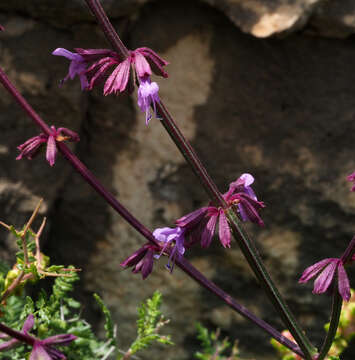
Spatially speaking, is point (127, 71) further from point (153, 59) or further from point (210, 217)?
point (210, 217)

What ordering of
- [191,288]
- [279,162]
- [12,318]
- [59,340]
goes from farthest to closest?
[191,288] → [279,162] → [12,318] → [59,340]

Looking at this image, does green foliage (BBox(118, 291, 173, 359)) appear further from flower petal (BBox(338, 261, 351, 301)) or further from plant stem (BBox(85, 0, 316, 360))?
flower petal (BBox(338, 261, 351, 301))

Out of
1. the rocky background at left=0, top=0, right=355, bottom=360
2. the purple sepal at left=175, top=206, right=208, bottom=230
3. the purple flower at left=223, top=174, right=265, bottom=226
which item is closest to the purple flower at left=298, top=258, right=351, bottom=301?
the purple flower at left=223, top=174, right=265, bottom=226

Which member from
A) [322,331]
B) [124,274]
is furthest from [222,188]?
[322,331]

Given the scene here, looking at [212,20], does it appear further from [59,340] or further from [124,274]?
[59,340]

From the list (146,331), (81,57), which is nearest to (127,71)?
(81,57)

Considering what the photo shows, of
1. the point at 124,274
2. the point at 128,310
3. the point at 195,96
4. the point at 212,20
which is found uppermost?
the point at 212,20

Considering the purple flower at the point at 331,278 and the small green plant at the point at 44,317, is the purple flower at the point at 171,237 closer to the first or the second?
the small green plant at the point at 44,317
